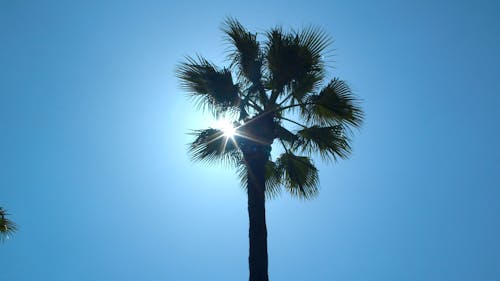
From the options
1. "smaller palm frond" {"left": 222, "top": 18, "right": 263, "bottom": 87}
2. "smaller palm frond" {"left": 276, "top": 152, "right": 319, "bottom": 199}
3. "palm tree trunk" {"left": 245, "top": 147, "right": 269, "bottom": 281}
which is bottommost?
"palm tree trunk" {"left": 245, "top": 147, "right": 269, "bottom": 281}

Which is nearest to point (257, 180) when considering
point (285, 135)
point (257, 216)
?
point (257, 216)

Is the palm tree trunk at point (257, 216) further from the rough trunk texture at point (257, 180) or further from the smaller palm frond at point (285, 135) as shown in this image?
the smaller palm frond at point (285, 135)

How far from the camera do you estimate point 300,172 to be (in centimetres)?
1025

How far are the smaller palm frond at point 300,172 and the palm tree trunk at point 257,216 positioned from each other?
6.87 ft

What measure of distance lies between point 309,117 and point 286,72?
1549mm

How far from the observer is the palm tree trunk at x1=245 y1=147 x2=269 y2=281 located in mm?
7113

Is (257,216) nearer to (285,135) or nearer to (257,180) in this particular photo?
(257,180)

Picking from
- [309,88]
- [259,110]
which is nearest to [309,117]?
A: [309,88]

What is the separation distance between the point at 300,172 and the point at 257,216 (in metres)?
2.94

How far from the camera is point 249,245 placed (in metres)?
7.42

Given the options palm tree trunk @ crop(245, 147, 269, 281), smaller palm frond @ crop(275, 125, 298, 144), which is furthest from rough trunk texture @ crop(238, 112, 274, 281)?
smaller palm frond @ crop(275, 125, 298, 144)

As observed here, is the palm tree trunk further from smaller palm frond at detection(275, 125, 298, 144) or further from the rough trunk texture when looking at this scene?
smaller palm frond at detection(275, 125, 298, 144)

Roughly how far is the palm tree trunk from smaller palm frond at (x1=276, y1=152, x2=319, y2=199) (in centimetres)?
209

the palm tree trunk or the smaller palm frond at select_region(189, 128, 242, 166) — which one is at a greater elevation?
the smaller palm frond at select_region(189, 128, 242, 166)
